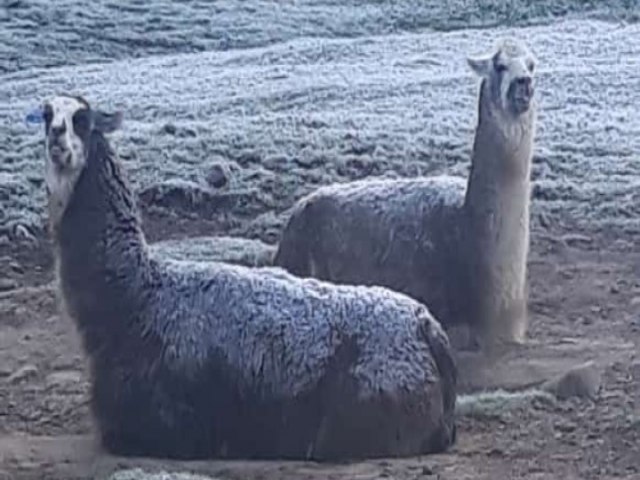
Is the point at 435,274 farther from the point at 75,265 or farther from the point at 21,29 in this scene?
the point at 21,29

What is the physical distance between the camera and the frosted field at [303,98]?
1425 centimetres

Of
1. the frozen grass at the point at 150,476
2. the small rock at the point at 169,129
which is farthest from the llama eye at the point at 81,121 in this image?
the small rock at the point at 169,129

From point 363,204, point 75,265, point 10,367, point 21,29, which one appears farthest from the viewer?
point 21,29

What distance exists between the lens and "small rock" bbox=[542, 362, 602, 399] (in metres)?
8.63

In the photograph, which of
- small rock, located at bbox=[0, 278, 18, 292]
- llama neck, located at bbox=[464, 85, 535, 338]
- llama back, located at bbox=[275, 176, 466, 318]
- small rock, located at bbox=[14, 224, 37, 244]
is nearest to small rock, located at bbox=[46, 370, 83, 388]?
llama back, located at bbox=[275, 176, 466, 318]

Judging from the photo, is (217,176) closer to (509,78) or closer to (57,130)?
(509,78)

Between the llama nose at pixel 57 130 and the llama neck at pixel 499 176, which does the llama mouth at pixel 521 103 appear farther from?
the llama nose at pixel 57 130

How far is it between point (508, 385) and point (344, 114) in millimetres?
8377

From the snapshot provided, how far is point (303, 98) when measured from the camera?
1825 centimetres

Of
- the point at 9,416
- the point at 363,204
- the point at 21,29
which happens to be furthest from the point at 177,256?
the point at 21,29

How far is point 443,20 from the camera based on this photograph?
26.1 m

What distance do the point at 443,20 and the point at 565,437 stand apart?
18.6 metres

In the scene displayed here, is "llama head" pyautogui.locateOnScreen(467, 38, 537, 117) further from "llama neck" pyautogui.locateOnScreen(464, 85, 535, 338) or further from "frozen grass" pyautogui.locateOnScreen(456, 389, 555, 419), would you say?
"frozen grass" pyautogui.locateOnScreen(456, 389, 555, 419)

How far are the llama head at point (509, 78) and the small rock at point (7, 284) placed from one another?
330 cm
